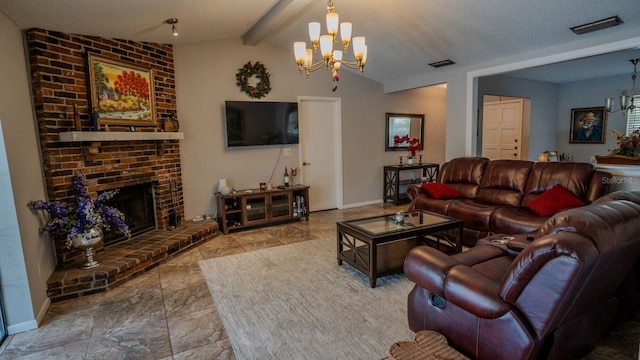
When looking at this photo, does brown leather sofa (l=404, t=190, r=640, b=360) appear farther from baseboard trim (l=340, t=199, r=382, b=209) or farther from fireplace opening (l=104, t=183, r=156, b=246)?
baseboard trim (l=340, t=199, r=382, b=209)

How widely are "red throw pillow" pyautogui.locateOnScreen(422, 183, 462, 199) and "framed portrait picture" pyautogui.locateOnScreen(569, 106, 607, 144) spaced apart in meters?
4.27

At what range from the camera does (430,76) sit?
542 cm

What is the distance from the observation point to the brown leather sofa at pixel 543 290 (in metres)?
1.42

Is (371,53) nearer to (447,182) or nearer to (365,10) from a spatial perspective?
(365,10)

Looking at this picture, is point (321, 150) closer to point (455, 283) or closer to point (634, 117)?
point (455, 283)

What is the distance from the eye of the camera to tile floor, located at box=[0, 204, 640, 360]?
7.11 ft

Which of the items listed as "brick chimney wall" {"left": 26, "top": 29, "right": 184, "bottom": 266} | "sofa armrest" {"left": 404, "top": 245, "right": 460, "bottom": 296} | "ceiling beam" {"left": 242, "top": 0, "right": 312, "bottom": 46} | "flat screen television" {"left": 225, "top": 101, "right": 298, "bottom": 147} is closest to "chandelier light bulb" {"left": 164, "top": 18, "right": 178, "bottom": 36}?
"brick chimney wall" {"left": 26, "top": 29, "right": 184, "bottom": 266}

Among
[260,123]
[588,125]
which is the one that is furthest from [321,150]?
[588,125]

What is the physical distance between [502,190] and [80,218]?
15.0 feet

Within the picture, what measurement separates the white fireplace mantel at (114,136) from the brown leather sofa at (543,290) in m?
3.11

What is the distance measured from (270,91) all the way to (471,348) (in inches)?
178

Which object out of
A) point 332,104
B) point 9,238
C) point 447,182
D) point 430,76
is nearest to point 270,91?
point 332,104

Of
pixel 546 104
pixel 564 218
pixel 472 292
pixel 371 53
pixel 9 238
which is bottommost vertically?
pixel 472 292

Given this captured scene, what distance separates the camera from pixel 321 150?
595 cm
